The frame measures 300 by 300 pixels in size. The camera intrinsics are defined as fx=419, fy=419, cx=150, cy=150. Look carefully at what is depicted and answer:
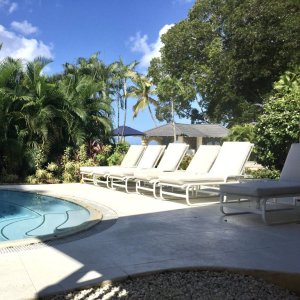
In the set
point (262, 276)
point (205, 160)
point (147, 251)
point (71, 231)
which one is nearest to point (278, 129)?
point (205, 160)

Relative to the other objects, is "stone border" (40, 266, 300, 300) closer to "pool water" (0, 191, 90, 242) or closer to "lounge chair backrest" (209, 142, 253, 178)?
"pool water" (0, 191, 90, 242)

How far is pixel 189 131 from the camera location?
3659cm

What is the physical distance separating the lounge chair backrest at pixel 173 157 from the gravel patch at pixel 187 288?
6.84 metres

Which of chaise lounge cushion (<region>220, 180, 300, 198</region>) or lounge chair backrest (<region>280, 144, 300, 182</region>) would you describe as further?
lounge chair backrest (<region>280, 144, 300, 182</region>)

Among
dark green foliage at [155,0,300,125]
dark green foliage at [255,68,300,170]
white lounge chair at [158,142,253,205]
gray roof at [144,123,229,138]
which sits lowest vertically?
white lounge chair at [158,142,253,205]

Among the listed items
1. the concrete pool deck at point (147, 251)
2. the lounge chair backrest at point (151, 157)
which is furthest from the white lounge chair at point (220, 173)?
the lounge chair backrest at point (151, 157)

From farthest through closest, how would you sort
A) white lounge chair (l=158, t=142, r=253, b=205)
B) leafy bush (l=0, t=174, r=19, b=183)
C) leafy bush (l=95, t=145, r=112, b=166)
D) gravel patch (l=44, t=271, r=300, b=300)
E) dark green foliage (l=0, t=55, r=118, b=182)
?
1. leafy bush (l=95, t=145, r=112, b=166)
2. dark green foliage (l=0, t=55, r=118, b=182)
3. leafy bush (l=0, t=174, r=19, b=183)
4. white lounge chair (l=158, t=142, r=253, b=205)
5. gravel patch (l=44, t=271, r=300, b=300)

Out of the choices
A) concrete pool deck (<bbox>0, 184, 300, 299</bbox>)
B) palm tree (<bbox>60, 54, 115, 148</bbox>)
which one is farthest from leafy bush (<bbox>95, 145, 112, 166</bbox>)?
concrete pool deck (<bbox>0, 184, 300, 299</bbox>)

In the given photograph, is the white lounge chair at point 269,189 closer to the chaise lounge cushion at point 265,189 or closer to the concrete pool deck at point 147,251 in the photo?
the chaise lounge cushion at point 265,189

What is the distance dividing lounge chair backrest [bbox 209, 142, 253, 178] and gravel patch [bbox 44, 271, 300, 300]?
16.0 ft

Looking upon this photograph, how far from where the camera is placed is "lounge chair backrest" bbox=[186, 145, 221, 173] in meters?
9.72

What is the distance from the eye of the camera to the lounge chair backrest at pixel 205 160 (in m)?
9.72

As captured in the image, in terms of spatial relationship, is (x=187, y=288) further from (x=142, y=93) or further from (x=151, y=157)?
(x=142, y=93)

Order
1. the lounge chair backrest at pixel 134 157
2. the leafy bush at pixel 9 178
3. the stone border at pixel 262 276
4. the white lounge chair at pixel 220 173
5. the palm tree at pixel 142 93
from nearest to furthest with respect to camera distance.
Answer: the stone border at pixel 262 276 < the white lounge chair at pixel 220 173 < the lounge chair backrest at pixel 134 157 < the leafy bush at pixel 9 178 < the palm tree at pixel 142 93
